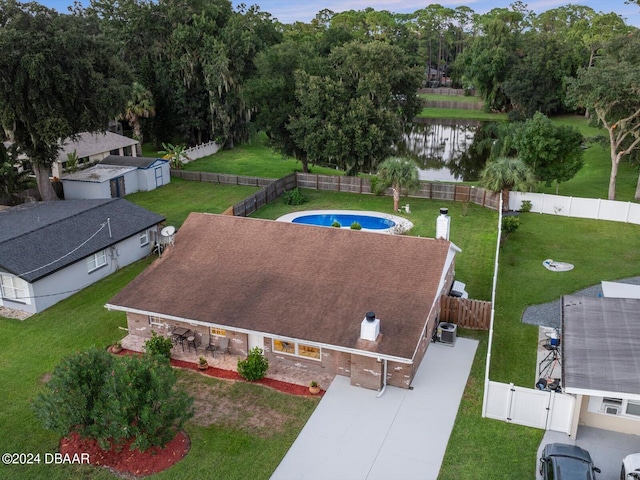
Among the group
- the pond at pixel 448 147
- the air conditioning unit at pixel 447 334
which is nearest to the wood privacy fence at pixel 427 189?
the pond at pixel 448 147

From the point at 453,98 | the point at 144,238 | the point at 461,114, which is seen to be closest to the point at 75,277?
the point at 144,238

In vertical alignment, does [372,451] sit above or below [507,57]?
below

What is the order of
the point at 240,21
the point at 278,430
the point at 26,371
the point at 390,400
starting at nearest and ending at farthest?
the point at 278,430 < the point at 390,400 < the point at 26,371 < the point at 240,21

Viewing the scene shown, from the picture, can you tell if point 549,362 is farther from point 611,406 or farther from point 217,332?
point 217,332

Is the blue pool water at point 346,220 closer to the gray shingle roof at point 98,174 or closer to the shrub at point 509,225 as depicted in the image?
the shrub at point 509,225

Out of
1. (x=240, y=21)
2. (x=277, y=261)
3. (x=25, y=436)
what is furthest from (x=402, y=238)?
(x=240, y=21)

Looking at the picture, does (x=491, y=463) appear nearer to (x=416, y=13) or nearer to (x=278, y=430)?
(x=278, y=430)
